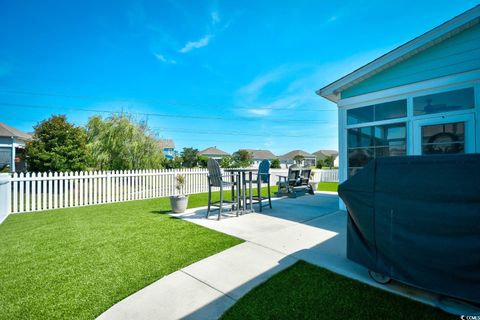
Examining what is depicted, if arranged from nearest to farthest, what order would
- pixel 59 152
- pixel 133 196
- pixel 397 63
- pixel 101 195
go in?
pixel 397 63 → pixel 101 195 → pixel 133 196 → pixel 59 152

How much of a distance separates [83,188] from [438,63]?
11.3 metres

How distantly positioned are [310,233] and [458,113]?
13.6 feet

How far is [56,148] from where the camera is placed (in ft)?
42.2

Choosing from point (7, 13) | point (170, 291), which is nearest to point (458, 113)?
point (170, 291)

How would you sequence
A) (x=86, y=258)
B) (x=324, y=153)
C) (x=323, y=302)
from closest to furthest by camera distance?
(x=323, y=302), (x=86, y=258), (x=324, y=153)

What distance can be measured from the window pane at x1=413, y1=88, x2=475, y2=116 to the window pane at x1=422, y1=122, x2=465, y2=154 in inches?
14.7

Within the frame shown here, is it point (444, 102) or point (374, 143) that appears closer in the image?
point (444, 102)

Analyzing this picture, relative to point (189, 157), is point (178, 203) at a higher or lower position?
lower

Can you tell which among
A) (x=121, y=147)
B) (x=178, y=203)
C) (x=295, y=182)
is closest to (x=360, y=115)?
(x=295, y=182)

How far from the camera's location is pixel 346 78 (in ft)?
20.9

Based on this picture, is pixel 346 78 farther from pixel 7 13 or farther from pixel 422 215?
pixel 7 13

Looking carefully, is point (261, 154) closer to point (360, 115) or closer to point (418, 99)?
point (360, 115)

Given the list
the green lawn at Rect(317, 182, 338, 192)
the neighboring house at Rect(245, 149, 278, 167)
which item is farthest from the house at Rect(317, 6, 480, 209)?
the neighboring house at Rect(245, 149, 278, 167)

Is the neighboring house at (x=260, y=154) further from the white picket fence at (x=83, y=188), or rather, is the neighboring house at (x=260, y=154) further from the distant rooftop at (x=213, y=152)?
the white picket fence at (x=83, y=188)
